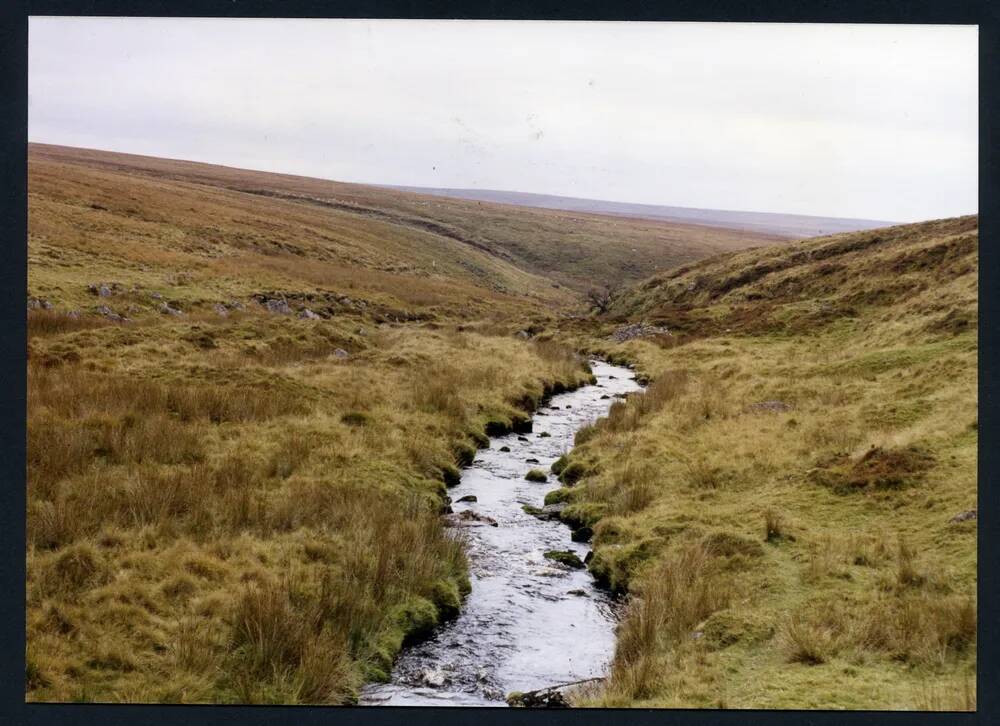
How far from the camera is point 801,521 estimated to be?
11.3m

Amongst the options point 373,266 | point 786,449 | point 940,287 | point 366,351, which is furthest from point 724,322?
point 373,266

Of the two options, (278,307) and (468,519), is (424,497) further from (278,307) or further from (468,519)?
(278,307)

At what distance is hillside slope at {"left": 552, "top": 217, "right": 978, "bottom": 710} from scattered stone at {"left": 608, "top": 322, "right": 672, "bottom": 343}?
491 inches

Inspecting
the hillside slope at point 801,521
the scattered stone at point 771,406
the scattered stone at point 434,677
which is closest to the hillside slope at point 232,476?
the scattered stone at point 434,677

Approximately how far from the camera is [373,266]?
5419 cm

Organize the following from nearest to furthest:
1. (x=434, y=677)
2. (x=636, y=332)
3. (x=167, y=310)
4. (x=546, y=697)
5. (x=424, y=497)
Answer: (x=546, y=697), (x=434, y=677), (x=424, y=497), (x=167, y=310), (x=636, y=332)

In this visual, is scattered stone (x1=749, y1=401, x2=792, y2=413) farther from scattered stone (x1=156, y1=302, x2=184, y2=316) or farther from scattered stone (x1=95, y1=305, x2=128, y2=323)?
scattered stone (x1=156, y1=302, x2=184, y2=316)

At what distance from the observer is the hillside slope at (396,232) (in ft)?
162

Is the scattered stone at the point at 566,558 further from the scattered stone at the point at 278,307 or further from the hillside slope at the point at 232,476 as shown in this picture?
the scattered stone at the point at 278,307

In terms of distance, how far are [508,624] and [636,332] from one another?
31.5 meters

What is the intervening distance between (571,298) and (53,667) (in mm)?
69331

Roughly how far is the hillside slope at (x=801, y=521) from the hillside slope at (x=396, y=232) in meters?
32.4

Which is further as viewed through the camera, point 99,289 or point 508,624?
point 99,289

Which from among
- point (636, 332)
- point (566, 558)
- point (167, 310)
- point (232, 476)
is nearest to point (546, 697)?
point (566, 558)
